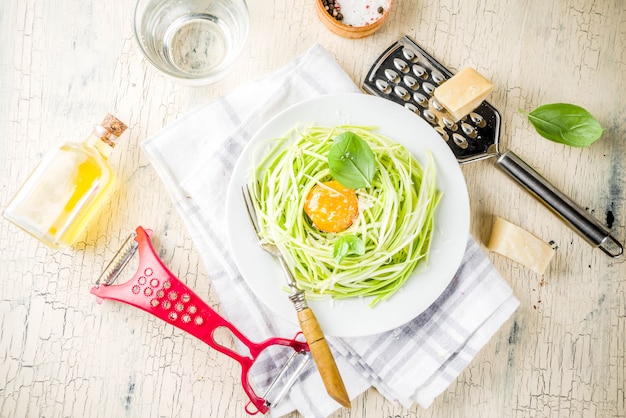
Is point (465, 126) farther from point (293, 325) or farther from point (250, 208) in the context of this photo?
point (293, 325)

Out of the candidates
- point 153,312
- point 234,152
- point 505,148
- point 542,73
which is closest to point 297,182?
point 234,152

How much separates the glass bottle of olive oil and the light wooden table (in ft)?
0.56

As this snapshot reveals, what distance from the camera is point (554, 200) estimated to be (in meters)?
2.34

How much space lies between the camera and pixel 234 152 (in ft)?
7.45

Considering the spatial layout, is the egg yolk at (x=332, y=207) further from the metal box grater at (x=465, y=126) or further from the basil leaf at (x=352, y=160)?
the metal box grater at (x=465, y=126)

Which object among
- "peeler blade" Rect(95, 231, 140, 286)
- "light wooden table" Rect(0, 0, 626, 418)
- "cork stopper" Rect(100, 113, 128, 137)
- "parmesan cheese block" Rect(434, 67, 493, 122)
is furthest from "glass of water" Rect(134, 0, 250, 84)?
"parmesan cheese block" Rect(434, 67, 493, 122)

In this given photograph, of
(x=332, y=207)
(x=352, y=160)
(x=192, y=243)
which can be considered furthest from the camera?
(x=192, y=243)

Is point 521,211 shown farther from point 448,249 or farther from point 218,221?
point 218,221

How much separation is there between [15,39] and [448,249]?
2.15m

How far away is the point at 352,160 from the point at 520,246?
97cm

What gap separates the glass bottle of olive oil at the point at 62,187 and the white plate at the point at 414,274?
1.97 feet

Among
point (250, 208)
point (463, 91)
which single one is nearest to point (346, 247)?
point (250, 208)

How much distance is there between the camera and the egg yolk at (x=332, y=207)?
2004 millimetres

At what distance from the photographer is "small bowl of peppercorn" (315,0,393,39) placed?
2.35 meters
